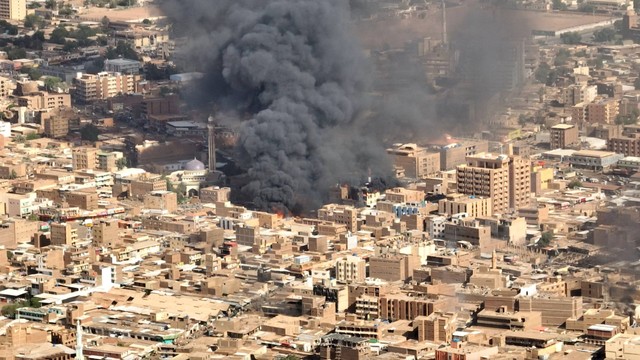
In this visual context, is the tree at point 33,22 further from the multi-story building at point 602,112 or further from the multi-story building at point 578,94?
the multi-story building at point 602,112

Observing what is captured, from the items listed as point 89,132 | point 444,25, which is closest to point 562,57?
point 444,25

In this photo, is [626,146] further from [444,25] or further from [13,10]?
[13,10]

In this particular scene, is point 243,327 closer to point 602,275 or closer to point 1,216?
point 602,275

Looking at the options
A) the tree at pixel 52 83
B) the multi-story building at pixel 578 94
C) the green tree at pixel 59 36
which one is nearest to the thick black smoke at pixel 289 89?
the multi-story building at pixel 578 94

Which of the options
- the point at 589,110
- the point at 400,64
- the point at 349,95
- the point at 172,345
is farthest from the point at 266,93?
the point at 172,345

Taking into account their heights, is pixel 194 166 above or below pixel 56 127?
above
